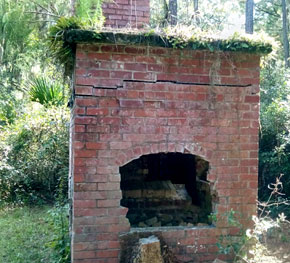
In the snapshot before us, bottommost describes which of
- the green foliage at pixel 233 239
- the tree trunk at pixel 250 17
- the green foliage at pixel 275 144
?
the green foliage at pixel 233 239

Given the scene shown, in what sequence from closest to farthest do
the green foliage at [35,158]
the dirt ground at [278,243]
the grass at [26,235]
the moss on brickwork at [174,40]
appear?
1. the moss on brickwork at [174,40]
2. the dirt ground at [278,243]
3. the grass at [26,235]
4. the green foliage at [35,158]

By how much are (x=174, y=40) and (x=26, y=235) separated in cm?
428

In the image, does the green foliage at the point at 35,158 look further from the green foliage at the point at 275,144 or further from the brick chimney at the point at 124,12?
the green foliage at the point at 275,144

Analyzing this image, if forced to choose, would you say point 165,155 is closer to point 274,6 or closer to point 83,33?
point 83,33

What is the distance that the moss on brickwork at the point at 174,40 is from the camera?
3377 millimetres

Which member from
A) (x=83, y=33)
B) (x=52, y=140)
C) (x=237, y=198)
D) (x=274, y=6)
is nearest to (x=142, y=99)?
(x=83, y=33)

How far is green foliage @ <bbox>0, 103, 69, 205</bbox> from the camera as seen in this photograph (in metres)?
8.34

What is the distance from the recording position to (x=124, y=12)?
19.3ft

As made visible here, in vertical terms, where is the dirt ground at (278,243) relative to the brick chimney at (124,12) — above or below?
below

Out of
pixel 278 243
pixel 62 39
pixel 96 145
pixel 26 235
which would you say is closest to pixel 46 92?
pixel 26 235

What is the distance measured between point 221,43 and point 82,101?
158 cm

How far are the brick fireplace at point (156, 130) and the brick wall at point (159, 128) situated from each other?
0.03 feet

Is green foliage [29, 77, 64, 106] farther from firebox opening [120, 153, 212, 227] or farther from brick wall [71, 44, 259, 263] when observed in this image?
brick wall [71, 44, 259, 263]

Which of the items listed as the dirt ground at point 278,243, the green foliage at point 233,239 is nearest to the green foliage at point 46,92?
the dirt ground at point 278,243
